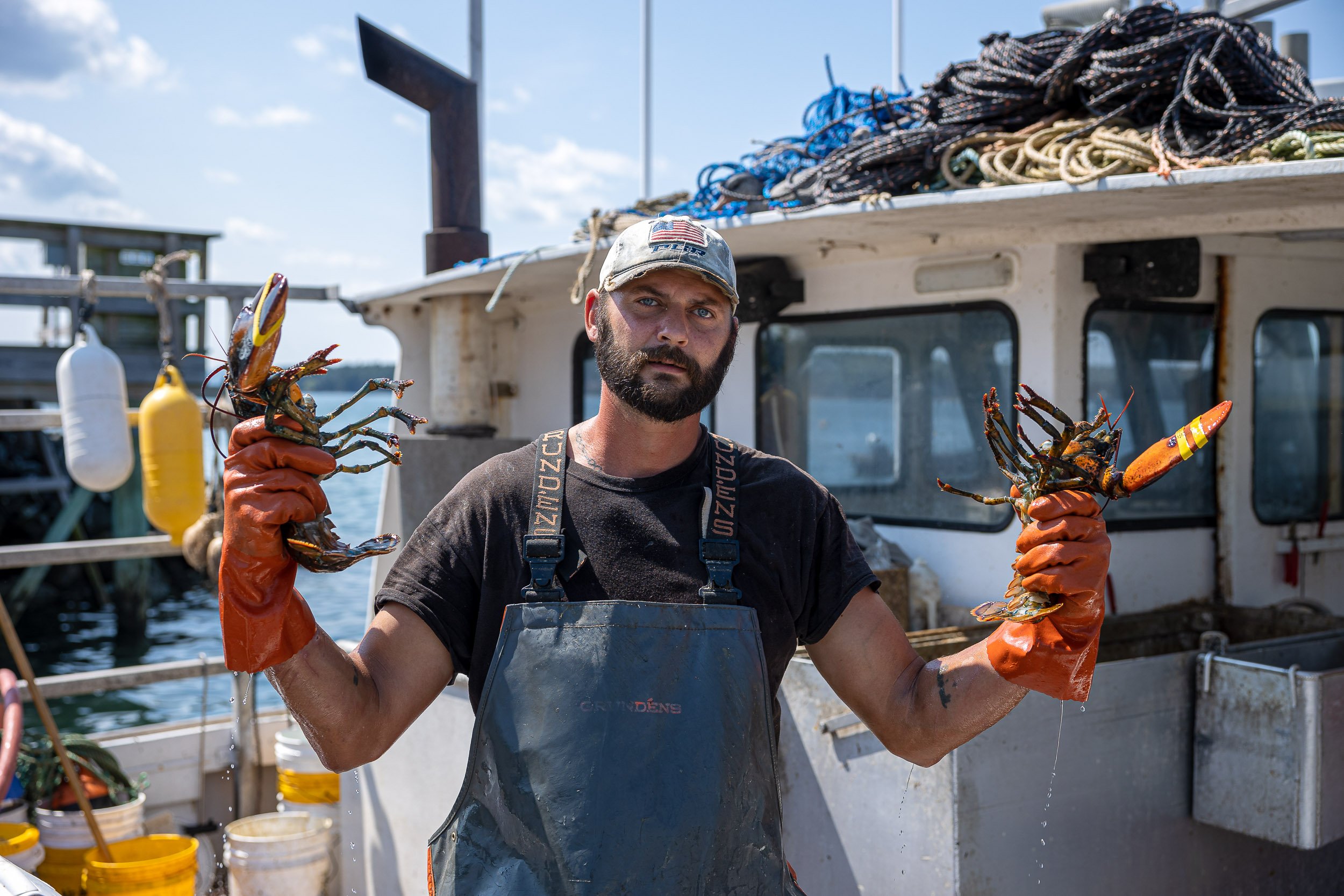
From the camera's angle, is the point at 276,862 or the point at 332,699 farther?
the point at 276,862

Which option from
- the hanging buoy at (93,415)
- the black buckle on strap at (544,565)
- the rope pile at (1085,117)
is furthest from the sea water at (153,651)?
the black buckle on strap at (544,565)

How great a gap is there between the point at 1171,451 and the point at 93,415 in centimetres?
508

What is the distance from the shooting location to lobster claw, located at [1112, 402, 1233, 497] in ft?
6.46

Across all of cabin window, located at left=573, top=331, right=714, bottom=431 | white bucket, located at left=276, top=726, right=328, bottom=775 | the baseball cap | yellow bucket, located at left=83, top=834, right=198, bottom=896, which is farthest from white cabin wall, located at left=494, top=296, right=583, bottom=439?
the baseball cap

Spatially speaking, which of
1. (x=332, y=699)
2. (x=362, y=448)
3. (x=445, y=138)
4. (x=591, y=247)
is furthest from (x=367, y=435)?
(x=445, y=138)

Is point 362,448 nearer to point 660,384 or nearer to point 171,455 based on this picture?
point 660,384

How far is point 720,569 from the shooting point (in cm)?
215

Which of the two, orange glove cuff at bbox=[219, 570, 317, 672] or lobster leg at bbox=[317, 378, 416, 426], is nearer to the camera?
orange glove cuff at bbox=[219, 570, 317, 672]

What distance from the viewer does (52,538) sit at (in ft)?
66.3

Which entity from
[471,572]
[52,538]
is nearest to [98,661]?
[52,538]

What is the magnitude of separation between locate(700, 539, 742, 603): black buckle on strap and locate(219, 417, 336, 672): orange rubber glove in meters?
0.71

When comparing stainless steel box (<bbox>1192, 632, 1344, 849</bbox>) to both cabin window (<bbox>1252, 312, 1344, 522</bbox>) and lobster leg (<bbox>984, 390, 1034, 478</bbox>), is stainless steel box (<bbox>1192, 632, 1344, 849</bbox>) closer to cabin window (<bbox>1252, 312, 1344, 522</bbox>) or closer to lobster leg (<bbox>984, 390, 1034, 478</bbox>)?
cabin window (<bbox>1252, 312, 1344, 522</bbox>)

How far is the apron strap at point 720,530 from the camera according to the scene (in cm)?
215

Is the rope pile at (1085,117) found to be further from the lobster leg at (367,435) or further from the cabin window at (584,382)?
the lobster leg at (367,435)
